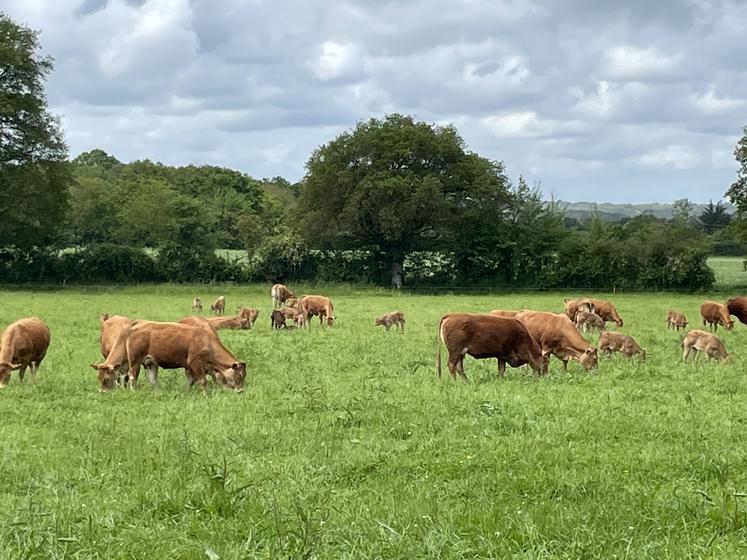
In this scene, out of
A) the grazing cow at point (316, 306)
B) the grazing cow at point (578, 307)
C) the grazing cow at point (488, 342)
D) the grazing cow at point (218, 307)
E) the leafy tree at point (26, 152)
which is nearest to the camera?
the grazing cow at point (488, 342)

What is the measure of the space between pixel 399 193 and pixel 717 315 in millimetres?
25420

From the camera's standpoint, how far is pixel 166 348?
45.1 ft

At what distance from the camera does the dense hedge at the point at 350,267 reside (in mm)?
51375

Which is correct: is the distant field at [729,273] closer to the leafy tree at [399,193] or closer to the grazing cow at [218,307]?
the leafy tree at [399,193]

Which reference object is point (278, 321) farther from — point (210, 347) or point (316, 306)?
point (210, 347)

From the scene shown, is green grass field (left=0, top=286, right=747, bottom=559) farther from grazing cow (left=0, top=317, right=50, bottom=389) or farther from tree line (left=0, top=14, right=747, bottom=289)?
tree line (left=0, top=14, right=747, bottom=289)

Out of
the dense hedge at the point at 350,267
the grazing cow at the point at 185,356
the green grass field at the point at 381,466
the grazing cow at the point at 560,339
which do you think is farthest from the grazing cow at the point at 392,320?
the dense hedge at the point at 350,267

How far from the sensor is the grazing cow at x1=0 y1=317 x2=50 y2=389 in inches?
543

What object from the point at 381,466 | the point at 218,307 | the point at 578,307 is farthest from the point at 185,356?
the point at 218,307

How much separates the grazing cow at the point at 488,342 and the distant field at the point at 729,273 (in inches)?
1664

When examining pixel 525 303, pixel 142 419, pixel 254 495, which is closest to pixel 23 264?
pixel 525 303

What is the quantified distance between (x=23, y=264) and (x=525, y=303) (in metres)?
32.8

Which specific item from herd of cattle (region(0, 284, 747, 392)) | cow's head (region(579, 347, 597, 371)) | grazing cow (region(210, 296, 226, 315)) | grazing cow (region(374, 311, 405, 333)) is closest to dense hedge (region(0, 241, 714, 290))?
grazing cow (region(210, 296, 226, 315))

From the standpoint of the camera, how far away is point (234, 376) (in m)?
13.6
